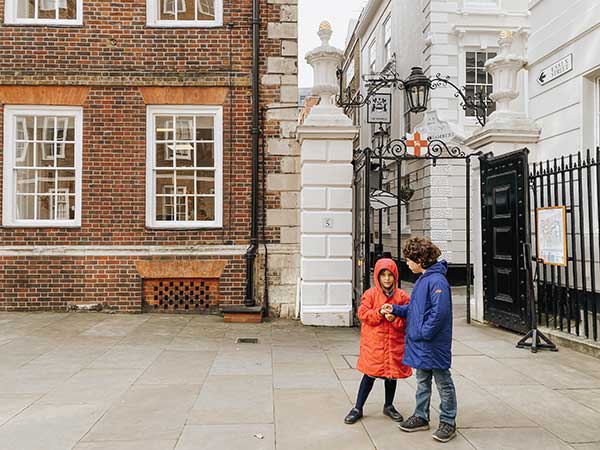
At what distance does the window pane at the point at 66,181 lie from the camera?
10.3 m

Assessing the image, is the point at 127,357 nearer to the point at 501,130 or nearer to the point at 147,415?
the point at 147,415

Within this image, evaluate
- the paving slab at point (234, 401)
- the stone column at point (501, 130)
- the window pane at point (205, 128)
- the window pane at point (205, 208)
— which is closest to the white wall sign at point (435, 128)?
the stone column at point (501, 130)

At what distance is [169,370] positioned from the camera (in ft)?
21.0

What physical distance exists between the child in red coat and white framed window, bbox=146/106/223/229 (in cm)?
598

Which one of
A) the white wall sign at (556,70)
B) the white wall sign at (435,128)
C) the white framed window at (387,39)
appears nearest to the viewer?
the white wall sign at (556,70)

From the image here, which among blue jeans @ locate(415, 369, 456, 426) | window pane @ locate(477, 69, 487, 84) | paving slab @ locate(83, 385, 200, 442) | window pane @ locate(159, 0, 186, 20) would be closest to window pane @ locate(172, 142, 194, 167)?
window pane @ locate(159, 0, 186, 20)

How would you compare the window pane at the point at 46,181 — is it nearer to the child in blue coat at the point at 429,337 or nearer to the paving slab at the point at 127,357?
the paving slab at the point at 127,357

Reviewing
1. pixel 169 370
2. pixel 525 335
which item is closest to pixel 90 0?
pixel 169 370

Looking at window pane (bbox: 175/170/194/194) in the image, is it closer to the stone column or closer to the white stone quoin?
the white stone quoin

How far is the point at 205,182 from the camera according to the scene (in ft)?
34.2

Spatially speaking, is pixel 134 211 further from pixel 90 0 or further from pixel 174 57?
pixel 90 0

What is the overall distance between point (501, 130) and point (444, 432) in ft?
20.4

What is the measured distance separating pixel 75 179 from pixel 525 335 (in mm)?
8045

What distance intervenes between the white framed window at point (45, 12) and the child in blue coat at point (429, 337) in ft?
28.5
